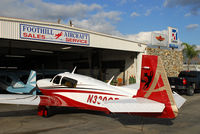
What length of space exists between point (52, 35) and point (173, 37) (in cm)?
2030

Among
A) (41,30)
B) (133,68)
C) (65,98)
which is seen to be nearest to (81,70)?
(133,68)

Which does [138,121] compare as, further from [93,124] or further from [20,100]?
[20,100]

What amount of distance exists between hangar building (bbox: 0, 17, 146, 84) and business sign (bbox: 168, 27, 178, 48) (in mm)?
7301

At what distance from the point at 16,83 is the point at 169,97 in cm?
1378

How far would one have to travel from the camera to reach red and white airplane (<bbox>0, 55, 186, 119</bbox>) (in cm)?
634

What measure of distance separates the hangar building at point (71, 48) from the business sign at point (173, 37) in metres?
7.30

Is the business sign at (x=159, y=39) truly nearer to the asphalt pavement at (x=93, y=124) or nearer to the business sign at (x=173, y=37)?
the business sign at (x=173, y=37)

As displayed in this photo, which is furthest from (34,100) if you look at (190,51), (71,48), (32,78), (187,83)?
(190,51)

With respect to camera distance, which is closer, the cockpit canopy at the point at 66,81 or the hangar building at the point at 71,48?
the cockpit canopy at the point at 66,81

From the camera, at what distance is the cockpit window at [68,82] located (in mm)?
9284

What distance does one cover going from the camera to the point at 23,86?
15.9 metres

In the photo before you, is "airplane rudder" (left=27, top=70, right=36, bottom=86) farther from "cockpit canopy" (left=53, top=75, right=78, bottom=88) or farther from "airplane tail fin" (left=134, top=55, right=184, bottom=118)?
"airplane tail fin" (left=134, top=55, right=184, bottom=118)

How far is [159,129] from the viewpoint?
718 centimetres

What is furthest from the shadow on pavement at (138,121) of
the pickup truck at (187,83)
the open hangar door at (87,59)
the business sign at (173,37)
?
the business sign at (173,37)
